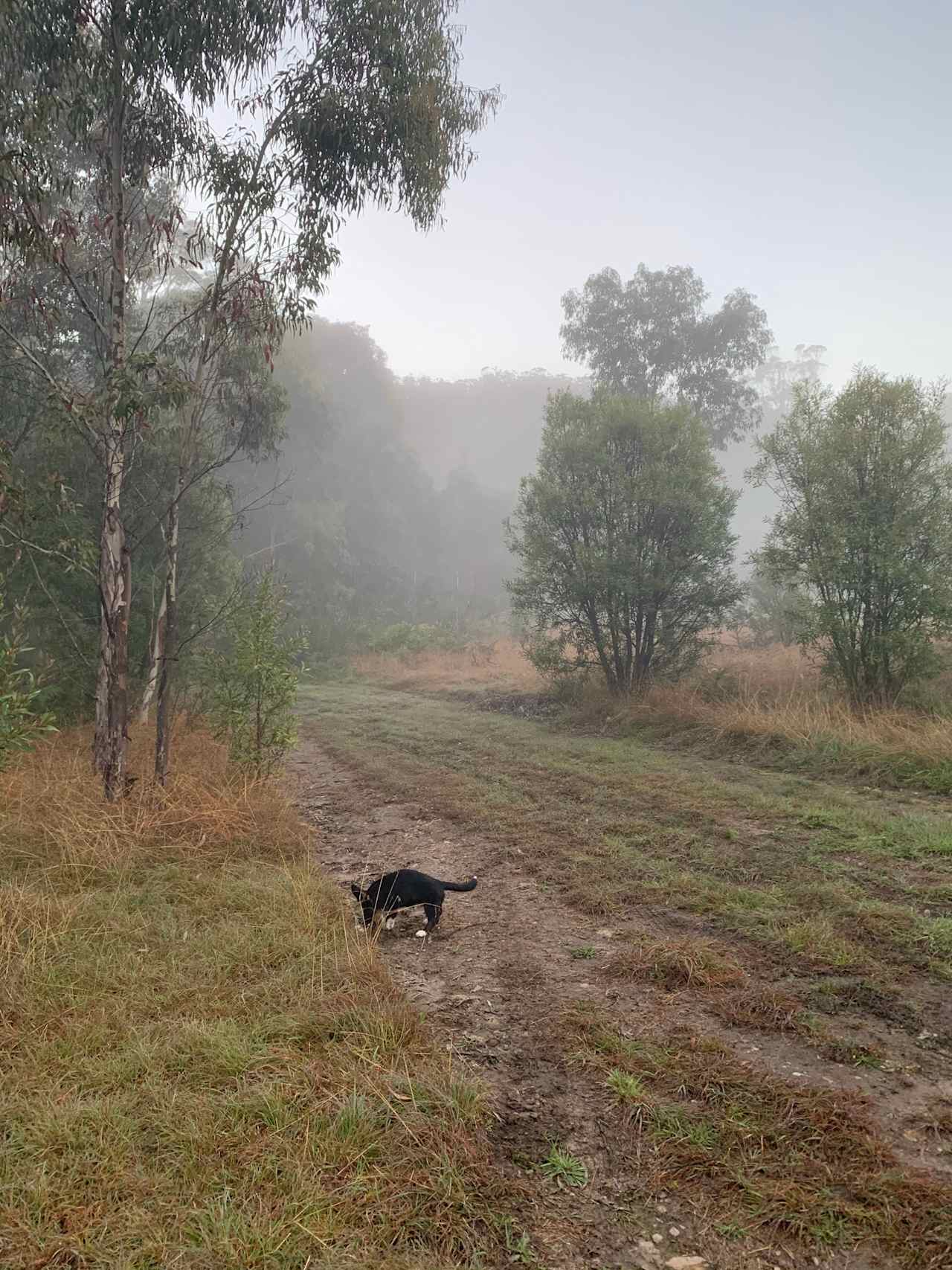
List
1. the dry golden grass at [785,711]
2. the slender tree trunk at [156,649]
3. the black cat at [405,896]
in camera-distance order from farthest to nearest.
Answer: the dry golden grass at [785,711] → the slender tree trunk at [156,649] → the black cat at [405,896]

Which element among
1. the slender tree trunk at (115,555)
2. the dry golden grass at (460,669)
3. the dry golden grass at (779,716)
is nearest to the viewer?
the slender tree trunk at (115,555)

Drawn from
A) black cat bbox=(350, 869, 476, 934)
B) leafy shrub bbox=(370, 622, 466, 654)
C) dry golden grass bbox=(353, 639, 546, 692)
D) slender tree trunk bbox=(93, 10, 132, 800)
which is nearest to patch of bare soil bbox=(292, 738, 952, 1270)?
black cat bbox=(350, 869, 476, 934)

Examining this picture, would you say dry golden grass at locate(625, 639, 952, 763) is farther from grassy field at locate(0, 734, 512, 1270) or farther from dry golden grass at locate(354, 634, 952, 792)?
grassy field at locate(0, 734, 512, 1270)

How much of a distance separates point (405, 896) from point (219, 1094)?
1.89 metres

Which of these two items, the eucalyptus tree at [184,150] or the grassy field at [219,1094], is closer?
the grassy field at [219,1094]

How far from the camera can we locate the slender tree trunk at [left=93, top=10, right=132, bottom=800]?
629cm

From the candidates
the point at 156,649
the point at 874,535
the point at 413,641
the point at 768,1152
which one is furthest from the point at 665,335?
the point at 768,1152

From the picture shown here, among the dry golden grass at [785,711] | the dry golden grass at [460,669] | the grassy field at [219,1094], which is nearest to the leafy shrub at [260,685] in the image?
the grassy field at [219,1094]

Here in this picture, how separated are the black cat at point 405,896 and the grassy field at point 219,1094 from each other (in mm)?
194

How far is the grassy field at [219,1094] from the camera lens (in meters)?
2.09

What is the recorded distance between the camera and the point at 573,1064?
3049 millimetres

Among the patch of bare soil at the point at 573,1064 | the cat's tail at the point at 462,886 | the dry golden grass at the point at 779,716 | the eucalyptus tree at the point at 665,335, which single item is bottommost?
the patch of bare soil at the point at 573,1064

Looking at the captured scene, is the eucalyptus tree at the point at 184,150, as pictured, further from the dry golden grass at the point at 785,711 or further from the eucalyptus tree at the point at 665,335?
the eucalyptus tree at the point at 665,335

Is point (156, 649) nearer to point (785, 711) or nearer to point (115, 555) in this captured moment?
point (115, 555)
